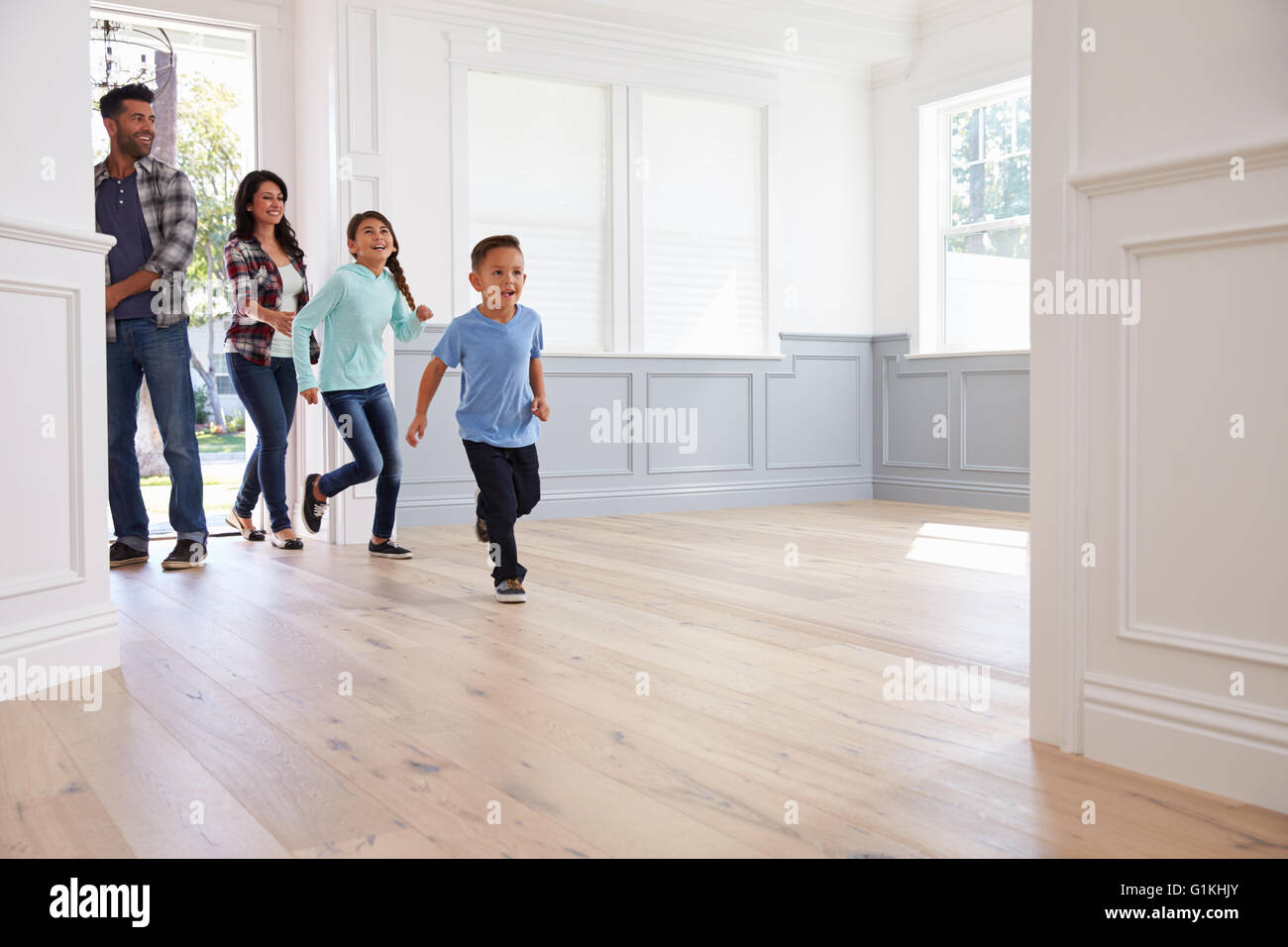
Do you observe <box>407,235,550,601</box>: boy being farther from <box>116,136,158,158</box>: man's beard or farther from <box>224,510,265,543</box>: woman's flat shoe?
<box>224,510,265,543</box>: woman's flat shoe

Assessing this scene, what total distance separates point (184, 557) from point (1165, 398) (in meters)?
3.34

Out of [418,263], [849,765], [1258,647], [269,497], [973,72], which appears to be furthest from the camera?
[973,72]

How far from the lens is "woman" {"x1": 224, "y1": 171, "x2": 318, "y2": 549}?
4.33 metres

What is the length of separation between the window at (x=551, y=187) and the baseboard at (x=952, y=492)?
2.09m

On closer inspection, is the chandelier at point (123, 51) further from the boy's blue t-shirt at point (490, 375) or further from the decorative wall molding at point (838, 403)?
the decorative wall molding at point (838, 403)

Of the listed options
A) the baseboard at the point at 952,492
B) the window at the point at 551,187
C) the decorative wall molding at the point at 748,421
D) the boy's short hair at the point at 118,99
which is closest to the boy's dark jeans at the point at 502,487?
the boy's short hair at the point at 118,99

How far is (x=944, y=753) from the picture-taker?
176 cm

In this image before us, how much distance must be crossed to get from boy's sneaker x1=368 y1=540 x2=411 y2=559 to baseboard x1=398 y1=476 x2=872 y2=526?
3.32 feet

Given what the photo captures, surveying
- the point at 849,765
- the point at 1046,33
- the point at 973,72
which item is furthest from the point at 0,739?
the point at 973,72

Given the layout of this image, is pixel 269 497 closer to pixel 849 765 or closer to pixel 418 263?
pixel 418 263

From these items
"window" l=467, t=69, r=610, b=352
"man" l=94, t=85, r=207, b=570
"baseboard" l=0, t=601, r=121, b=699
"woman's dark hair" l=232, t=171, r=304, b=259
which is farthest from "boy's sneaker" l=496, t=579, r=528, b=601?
"window" l=467, t=69, r=610, b=352

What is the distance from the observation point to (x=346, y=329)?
409cm

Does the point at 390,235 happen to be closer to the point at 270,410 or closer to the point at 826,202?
the point at 270,410
